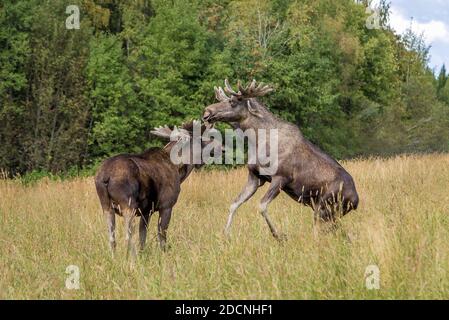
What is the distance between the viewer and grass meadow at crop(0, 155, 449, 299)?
499 centimetres

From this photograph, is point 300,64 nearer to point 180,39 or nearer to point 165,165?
point 180,39

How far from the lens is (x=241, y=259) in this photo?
5.79 meters

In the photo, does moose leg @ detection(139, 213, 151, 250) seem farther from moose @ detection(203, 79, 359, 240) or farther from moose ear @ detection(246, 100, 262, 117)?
moose ear @ detection(246, 100, 262, 117)

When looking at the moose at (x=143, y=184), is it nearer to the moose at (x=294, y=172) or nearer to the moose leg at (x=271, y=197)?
the moose at (x=294, y=172)

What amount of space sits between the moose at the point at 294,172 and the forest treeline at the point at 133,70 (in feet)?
58.4

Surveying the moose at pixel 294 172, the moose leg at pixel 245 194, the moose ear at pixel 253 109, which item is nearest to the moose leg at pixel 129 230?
the moose at pixel 294 172

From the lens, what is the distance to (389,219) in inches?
295

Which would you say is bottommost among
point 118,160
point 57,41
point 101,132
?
point 118,160

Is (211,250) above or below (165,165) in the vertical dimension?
below

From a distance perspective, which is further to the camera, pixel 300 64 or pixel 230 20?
pixel 230 20

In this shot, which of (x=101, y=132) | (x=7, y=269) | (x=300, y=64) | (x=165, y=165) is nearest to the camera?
(x=7, y=269)
